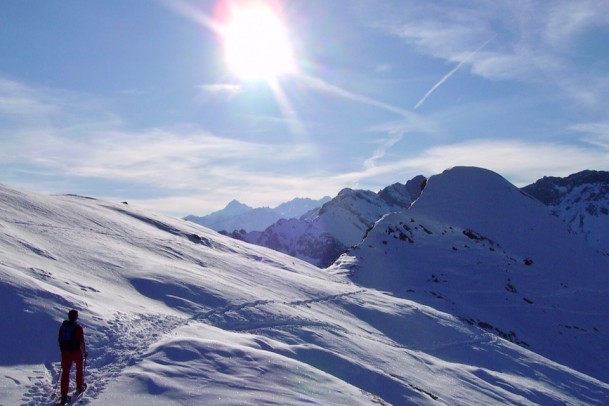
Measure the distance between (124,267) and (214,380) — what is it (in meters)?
12.8

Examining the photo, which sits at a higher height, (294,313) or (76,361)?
(294,313)

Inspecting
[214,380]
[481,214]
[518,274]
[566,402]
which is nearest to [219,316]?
[214,380]

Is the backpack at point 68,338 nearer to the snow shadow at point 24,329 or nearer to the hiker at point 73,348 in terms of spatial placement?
the hiker at point 73,348

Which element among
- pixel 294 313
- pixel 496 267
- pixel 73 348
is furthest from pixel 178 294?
pixel 496 267

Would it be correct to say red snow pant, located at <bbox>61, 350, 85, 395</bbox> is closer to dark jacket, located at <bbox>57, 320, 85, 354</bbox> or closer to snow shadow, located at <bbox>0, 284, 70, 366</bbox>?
dark jacket, located at <bbox>57, 320, 85, 354</bbox>

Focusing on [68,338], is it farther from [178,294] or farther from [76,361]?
[178,294]

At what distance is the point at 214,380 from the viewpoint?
13648 millimetres

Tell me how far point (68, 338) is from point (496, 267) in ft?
171

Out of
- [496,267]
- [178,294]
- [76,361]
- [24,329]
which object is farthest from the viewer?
[496,267]

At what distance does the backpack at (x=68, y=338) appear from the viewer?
40.1 feet

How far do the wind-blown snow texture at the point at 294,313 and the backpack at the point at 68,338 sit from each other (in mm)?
1093

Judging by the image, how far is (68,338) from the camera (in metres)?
12.3

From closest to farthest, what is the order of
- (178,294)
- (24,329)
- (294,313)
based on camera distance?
(24,329) < (178,294) < (294,313)

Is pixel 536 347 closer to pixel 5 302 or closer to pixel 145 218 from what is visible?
pixel 145 218
